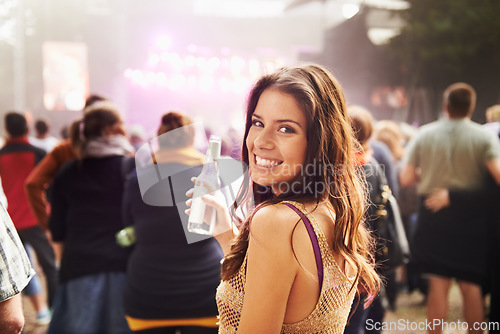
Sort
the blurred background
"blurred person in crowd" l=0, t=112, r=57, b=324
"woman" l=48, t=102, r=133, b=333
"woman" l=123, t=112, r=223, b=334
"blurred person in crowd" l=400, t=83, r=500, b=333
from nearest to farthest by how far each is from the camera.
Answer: "woman" l=123, t=112, r=223, b=334
"woman" l=48, t=102, r=133, b=333
"blurred person in crowd" l=400, t=83, r=500, b=333
"blurred person in crowd" l=0, t=112, r=57, b=324
the blurred background

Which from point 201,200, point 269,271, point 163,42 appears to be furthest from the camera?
point 163,42

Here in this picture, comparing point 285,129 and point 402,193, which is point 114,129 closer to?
point 285,129

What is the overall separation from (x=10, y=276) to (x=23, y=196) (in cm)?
253

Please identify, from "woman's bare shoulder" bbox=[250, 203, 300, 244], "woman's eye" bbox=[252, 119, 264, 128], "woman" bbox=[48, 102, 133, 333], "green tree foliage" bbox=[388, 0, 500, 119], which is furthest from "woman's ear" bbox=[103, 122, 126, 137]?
"green tree foliage" bbox=[388, 0, 500, 119]

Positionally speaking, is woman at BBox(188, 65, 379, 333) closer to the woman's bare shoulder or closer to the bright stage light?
the woman's bare shoulder

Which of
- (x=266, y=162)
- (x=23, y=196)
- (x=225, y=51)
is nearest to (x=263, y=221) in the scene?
(x=266, y=162)

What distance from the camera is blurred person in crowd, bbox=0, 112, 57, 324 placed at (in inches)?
122

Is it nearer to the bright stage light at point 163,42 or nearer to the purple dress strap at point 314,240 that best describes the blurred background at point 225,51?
the bright stage light at point 163,42

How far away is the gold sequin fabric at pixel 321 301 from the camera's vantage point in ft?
2.86

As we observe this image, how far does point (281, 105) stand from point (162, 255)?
1.03m

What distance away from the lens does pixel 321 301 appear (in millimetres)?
873

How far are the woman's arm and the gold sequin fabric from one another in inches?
2.4

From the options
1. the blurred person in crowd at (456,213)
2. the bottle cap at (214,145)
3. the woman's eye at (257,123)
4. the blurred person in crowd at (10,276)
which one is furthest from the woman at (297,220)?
the blurred person in crowd at (456,213)

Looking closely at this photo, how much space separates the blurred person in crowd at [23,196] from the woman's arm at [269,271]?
2.77m
